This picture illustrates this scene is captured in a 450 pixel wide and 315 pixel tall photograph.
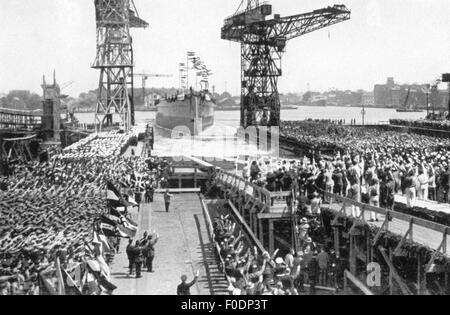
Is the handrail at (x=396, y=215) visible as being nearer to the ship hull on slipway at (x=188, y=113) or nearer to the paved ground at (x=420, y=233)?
the paved ground at (x=420, y=233)

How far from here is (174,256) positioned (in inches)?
609

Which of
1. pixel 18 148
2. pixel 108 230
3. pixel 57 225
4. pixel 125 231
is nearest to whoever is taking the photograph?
pixel 57 225

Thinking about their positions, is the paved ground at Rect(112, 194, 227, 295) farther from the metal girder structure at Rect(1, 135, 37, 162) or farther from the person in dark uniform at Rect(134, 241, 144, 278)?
the metal girder structure at Rect(1, 135, 37, 162)

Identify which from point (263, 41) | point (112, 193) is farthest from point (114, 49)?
point (112, 193)

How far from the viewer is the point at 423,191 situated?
1733 cm

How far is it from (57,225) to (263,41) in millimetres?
40627

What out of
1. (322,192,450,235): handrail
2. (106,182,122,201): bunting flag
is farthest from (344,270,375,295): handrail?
(106,182,122,201): bunting flag

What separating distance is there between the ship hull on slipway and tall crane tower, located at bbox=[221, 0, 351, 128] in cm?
1078

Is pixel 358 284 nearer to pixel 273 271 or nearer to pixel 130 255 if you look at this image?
pixel 273 271

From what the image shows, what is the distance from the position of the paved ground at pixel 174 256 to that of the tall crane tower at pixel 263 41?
98.5 ft

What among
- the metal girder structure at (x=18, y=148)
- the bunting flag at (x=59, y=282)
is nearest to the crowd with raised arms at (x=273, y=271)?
the bunting flag at (x=59, y=282)

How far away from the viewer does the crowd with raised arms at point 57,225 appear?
10.1 meters

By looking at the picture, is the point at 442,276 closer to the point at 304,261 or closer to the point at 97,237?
the point at 304,261
